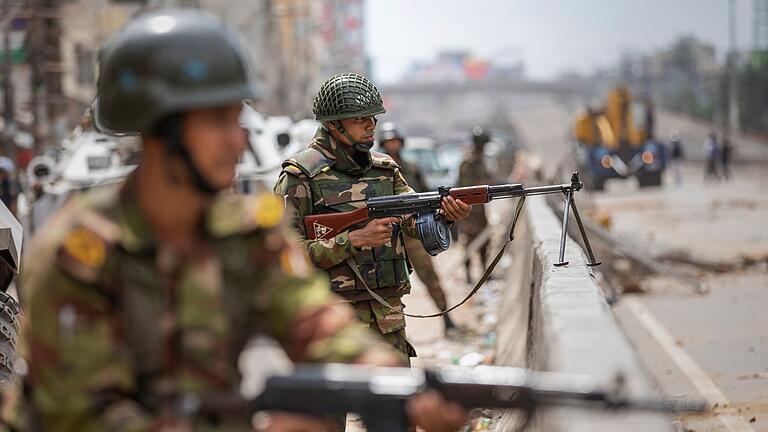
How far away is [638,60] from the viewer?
15000cm

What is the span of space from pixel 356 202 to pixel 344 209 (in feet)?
0.21

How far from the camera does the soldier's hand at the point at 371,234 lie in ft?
18.2

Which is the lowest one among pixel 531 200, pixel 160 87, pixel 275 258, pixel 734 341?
pixel 734 341

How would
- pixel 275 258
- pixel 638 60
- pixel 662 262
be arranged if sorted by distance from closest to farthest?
pixel 275 258 < pixel 662 262 < pixel 638 60

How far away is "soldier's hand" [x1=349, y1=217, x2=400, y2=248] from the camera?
556 cm

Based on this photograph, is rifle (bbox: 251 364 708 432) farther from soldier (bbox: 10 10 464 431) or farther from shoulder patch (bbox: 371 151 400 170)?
shoulder patch (bbox: 371 151 400 170)

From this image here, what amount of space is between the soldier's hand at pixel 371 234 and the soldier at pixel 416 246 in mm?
2737

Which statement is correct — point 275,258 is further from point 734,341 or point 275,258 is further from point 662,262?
point 662,262

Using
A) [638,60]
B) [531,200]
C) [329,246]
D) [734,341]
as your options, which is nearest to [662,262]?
[531,200]

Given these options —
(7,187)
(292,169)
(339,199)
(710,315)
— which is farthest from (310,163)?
Answer: (7,187)

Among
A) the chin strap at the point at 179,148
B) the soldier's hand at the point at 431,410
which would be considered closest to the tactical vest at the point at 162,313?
the chin strap at the point at 179,148

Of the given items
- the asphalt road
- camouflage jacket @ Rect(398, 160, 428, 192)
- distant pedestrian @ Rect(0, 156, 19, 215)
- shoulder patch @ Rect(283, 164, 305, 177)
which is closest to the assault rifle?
shoulder patch @ Rect(283, 164, 305, 177)

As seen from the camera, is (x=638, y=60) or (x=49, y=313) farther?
(x=638, y=60)

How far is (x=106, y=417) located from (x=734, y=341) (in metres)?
8.44
